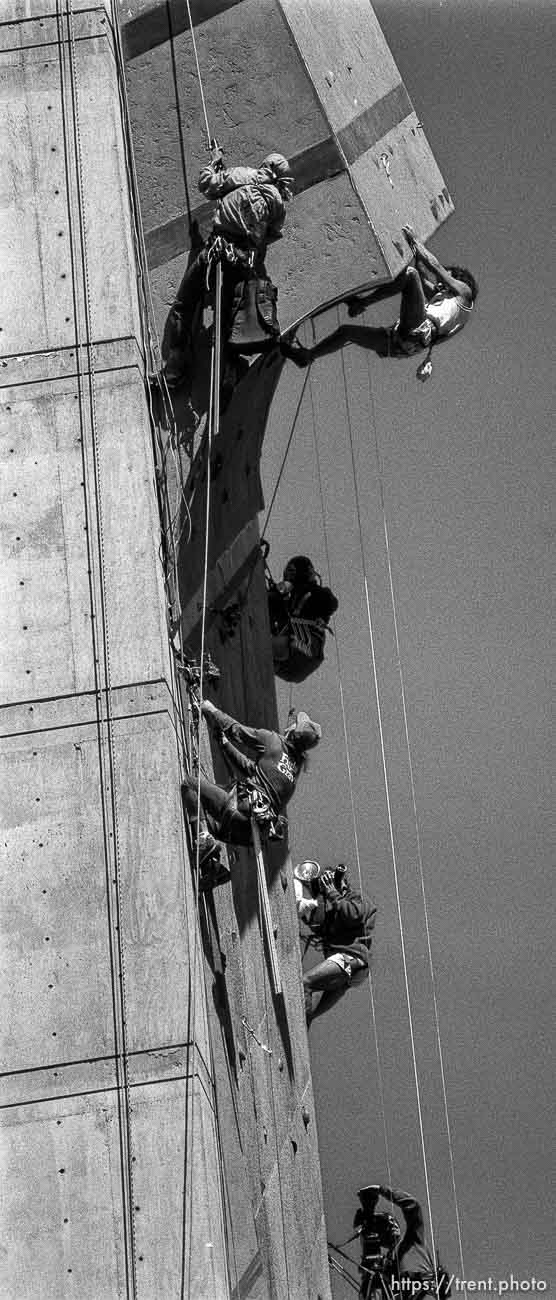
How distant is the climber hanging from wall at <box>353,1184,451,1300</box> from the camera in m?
15.8

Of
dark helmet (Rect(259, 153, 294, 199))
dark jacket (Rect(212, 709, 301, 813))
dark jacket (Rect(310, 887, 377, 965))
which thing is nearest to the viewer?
dark jacket (Rect(212, 709, 301, 813))

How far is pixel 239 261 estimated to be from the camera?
13.6 meters

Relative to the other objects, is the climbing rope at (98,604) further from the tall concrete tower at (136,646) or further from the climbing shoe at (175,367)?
the climbing shoe at (175,367)

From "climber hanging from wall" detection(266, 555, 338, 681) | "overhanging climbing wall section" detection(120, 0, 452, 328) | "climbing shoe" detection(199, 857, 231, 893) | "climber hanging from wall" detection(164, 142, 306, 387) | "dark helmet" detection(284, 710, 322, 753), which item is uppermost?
"overhanging climbing wall section" detection(120, 0, 452, 328)

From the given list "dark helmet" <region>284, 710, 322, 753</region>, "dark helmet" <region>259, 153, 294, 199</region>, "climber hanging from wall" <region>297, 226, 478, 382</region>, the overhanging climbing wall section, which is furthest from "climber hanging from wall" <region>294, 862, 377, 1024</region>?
"dark helmet" <region>259, 153, 294, 199</region>

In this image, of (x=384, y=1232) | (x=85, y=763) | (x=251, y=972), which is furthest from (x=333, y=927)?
(x=85, y=763)

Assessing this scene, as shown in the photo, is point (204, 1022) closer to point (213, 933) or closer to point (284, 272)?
point (213, 933)

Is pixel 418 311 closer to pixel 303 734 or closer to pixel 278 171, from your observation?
pixel 278 171

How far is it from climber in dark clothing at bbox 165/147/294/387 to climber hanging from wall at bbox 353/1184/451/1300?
6.22m

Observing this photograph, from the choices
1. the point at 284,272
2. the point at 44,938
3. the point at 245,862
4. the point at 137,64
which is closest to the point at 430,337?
the point at 284,272

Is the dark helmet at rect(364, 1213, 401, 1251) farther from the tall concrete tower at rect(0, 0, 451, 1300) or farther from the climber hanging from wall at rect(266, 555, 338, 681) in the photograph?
the climber hanging from wall at rect(266, 555, 338, 681)

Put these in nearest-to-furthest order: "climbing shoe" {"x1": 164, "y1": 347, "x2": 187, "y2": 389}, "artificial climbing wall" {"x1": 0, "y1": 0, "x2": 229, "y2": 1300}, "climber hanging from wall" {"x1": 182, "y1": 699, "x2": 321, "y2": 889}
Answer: "artificial climbing wall" {"x1": 0, "y1": 0, "x2": 229, "y2": 1300}
"climber hanging from wall" {"x1": 182, "y1": 699, "x2": 321, "y2": 889}
"climbing shoe" {"x1": 164, "y1": 347, "x2": 187, "y2": 389}

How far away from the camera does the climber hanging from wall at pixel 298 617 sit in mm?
16406

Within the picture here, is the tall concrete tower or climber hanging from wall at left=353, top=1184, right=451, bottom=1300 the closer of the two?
the tall concrete tower
